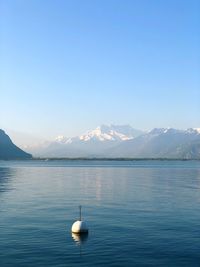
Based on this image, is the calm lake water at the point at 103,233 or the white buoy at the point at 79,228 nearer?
the calm lake water at the point at 103,233

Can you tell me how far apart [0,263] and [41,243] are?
7.88 meters

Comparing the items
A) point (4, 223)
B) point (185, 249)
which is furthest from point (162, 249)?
point (4, 223)

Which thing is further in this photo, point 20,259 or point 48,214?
point 48,214

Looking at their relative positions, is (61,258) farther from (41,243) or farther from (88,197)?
(88,197)

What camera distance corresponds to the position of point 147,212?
2729 inches

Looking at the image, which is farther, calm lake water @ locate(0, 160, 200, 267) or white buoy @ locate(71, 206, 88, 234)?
white buoy @ locate(71, 206, 88, 234)

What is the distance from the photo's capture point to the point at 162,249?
45.1 meters

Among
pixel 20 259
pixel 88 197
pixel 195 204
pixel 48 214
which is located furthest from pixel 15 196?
pixel 20 259

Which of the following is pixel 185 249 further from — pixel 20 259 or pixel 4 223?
pixel 4 223

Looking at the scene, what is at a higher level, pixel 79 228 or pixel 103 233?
pixel 79 228

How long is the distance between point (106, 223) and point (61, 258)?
61.4 feet

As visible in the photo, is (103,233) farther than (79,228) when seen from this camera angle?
Yes

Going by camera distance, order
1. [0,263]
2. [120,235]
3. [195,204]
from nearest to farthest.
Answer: [0,263]
[120,235]
[195,204]

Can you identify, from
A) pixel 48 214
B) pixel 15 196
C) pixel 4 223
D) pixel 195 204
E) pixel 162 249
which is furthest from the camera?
pixel 15 196
